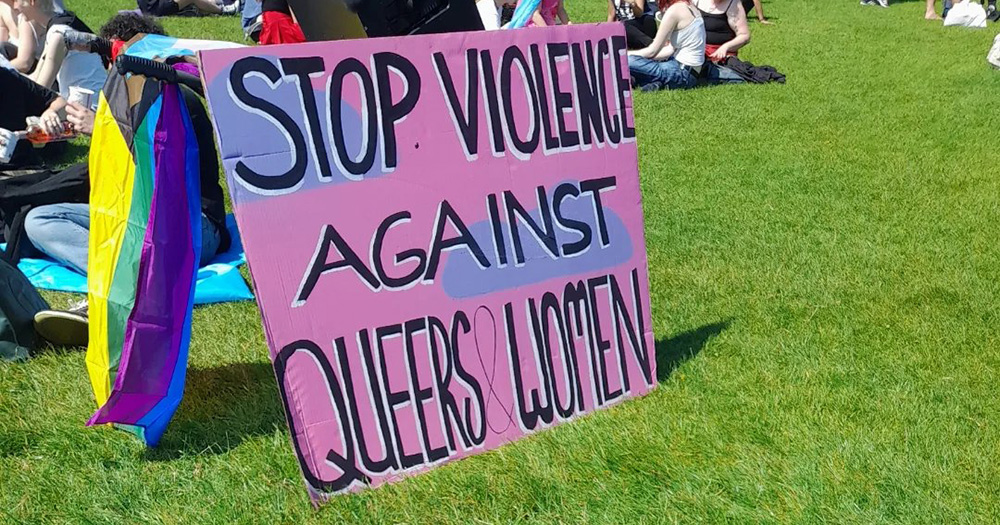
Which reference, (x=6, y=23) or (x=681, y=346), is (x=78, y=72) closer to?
(x=6, y=23)

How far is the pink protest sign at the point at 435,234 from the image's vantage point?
2.47 meters

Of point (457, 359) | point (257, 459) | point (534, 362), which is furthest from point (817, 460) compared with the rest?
point (257, 459)

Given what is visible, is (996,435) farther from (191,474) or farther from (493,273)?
(191,474)

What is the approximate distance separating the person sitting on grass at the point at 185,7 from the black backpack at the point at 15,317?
35.9 feet

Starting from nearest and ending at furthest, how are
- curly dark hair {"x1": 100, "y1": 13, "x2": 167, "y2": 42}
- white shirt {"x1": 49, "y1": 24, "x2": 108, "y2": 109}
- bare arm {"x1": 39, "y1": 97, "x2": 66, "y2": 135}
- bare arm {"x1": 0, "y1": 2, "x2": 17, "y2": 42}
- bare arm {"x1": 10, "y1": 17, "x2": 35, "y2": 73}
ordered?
curly dark hair {"x1": 100, "y1": 13, "x2": 167, "y2": 42} < bare arm {"x1": 39, "y1": 97, "x2": 66, "y2": 135} < white shirt {"x1": 49, "y1": 24, "x2": 108, "y2": 109} < bare arm {"x1": 10, "y1": 17, "x2": 35, "y2": 73} < bare arm {"x1": 0, "y1": 2, "x2": 17, "y2": 42}

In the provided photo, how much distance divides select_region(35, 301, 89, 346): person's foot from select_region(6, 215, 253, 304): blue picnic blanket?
2.03ft

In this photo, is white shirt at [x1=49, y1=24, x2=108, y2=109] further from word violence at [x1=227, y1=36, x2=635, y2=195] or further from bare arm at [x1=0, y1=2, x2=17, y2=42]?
word violence at [x1=227, y1=36, x2=635, y2=195]

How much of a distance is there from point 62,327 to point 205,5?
11.5 m

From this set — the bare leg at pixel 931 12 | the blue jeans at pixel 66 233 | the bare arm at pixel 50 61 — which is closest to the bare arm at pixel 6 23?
the bare arm at pixel 50 61

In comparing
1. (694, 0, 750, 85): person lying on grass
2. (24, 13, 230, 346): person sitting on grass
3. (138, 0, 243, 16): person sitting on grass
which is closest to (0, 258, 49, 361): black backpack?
(24, 13, 230, 346): person sitting on grass

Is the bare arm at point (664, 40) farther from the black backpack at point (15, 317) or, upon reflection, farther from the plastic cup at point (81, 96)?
the black backpack at point (15, 317)

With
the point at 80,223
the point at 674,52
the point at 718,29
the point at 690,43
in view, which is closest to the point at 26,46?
the point at 80,223

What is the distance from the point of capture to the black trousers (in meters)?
10.1

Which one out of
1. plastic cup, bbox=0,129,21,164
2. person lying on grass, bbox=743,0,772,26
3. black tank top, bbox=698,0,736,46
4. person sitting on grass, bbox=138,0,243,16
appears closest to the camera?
plastic cup, bbox=0,129,21,164
